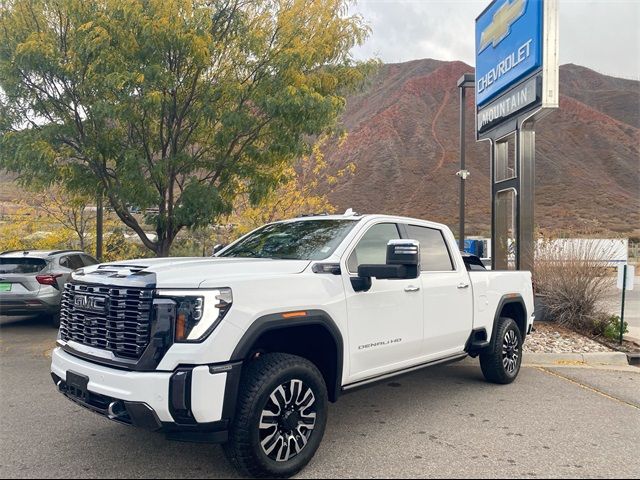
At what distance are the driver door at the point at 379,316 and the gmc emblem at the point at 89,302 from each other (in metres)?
1.73

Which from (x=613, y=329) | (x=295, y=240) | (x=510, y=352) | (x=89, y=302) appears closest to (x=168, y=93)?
(x=295, y=240)

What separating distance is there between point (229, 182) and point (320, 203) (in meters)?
9.77

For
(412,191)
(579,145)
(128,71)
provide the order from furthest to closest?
(579,145), (412,191), (128,71)

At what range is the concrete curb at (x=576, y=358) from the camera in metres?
7.37

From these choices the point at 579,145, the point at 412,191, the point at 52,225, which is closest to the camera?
the point at 52,225

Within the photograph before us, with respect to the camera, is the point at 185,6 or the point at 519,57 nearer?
the point at 185,6

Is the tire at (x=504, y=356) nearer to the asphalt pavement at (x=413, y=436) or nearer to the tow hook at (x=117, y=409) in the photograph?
the asphalt pavement at (x=413, y=436)

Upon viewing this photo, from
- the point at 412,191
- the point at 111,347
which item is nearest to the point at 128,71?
the point at 111,347

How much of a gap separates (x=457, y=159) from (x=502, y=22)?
79.5m

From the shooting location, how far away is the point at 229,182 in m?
9.59

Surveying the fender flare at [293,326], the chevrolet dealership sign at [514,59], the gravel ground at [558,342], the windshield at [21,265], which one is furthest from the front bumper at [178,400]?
the chevrolet dealership sign at [514,59]

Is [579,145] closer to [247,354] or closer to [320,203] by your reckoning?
[320,203]

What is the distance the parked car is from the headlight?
22.0 feet

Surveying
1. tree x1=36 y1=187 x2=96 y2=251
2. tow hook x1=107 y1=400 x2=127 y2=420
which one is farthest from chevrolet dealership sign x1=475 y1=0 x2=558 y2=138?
tree x1=36 y1=187 x2=96 y2=251
